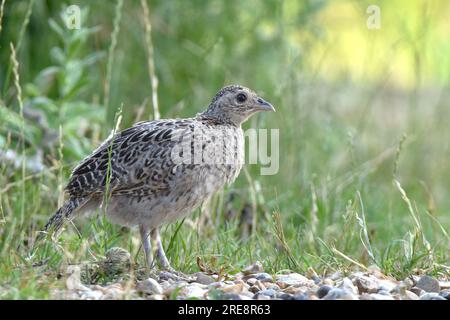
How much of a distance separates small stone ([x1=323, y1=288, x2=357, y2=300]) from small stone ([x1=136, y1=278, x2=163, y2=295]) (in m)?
0.84

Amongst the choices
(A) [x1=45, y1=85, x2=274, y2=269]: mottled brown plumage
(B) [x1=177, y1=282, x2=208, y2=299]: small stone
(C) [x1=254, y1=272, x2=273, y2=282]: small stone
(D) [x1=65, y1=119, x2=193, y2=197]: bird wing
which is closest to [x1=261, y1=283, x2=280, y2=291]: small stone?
(C) [x1=254, y1=272, x2=273, y2=282]: small stone

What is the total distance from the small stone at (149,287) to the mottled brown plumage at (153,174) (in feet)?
3.38

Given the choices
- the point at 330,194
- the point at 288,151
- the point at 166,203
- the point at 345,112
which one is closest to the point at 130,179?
the point at 166,203

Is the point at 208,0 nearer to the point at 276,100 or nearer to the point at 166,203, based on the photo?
the point at 276,100

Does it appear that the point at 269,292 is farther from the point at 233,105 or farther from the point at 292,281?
the point at 233,105

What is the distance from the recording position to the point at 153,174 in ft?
19.0

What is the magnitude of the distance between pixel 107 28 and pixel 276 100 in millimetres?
2163

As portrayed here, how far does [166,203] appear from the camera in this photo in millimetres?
5766

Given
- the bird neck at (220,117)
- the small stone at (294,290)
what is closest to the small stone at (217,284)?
the small stone at (294,290)

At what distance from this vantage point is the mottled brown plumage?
577 cm

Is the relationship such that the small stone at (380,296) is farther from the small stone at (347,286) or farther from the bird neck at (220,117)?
the bird neck at (220,117)
